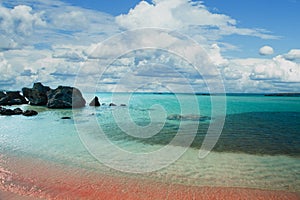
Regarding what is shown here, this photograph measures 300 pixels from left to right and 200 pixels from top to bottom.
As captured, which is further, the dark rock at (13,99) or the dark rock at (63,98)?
the dark rock at (13,99)

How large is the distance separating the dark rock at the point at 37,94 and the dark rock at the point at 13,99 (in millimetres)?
2688

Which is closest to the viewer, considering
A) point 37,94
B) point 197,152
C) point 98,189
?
point 98,189

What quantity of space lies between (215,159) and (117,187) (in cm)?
756

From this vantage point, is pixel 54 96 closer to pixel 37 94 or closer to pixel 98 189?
pixel 37 94

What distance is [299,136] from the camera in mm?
27766

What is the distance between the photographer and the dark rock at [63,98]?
63.0 metres

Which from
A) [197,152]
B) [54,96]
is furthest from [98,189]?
[54,96]

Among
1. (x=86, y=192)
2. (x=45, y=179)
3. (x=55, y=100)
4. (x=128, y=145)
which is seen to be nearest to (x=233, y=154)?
(x=128, y=145)

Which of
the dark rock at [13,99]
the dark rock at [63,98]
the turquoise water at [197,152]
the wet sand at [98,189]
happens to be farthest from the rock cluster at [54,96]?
the wet sand at [98,189]

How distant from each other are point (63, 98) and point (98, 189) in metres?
54.9

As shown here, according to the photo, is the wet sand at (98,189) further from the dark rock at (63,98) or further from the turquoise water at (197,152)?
the dark rock at (63,98)

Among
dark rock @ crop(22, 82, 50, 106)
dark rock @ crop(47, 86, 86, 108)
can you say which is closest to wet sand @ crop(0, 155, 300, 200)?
dark rock @ crop(47, 86, 86, 108)

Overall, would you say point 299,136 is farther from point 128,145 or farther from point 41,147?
point 41,147

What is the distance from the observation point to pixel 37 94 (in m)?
71.8
